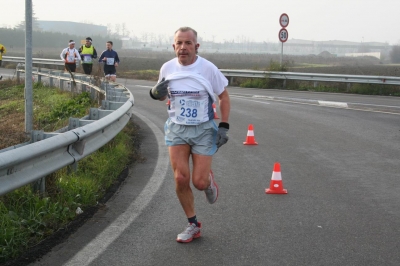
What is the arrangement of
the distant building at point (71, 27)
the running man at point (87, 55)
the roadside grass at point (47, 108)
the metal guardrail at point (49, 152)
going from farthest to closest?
the distant building at point (71, 27), the running man at point (87, 55), the roadside grass at point (47, 108), the metal guardrail at point (49, 152)

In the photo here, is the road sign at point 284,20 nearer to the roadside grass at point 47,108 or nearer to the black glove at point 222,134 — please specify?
the roadside grass at point 47,108

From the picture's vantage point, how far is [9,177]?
5090 mm

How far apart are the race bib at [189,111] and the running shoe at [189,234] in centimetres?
90

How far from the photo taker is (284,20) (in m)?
30.4

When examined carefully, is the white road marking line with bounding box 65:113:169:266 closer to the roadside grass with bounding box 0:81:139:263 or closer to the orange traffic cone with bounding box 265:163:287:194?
the roadside grass with bounding box 0:81:139:263

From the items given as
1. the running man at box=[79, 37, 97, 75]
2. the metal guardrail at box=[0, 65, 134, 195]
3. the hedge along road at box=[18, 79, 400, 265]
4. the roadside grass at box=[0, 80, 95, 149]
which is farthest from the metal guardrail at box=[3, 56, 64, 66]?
the metal guardrail at box=[0, 65, 134, 195]

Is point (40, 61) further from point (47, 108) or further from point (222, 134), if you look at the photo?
point (222, 134)

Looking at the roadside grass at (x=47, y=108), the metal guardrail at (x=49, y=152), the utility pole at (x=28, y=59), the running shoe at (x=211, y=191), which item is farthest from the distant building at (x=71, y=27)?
the running shoe at (x=211, y=191)

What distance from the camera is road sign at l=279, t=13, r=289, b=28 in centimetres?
3024

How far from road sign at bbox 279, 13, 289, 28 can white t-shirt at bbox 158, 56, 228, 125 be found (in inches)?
996

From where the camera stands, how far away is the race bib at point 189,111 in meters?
5.61

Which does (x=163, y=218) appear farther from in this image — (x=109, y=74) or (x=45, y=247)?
(x=109, y=74)

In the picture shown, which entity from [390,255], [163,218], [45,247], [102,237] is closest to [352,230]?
[390,255]

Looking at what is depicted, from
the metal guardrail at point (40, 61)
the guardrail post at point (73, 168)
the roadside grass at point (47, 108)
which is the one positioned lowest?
the roadside grass at point (47, 108)
